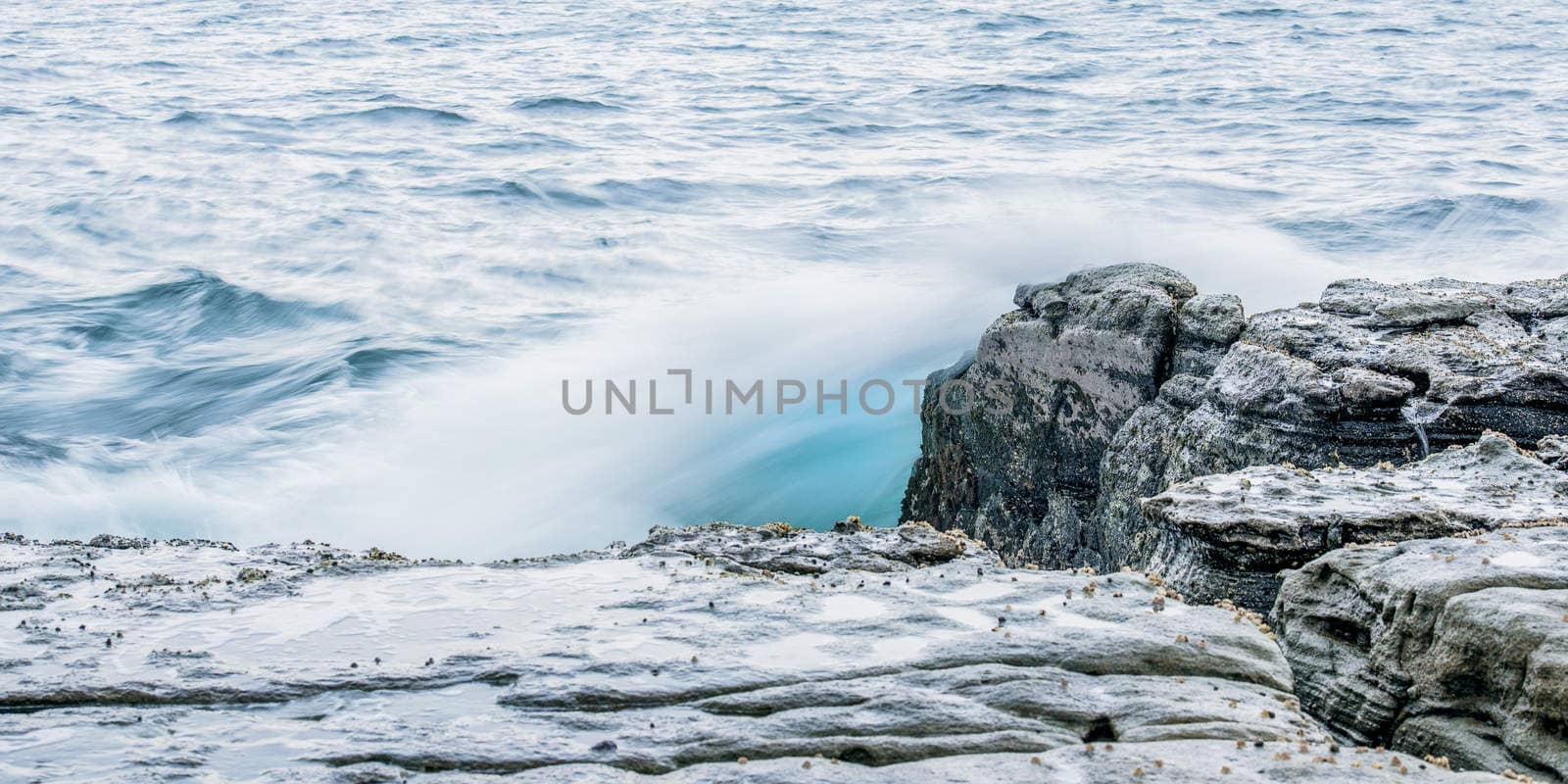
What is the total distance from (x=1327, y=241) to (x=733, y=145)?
12.2m

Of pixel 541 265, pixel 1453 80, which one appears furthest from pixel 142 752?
pixel 1453 80

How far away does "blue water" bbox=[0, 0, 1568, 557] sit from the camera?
15594 millimetres

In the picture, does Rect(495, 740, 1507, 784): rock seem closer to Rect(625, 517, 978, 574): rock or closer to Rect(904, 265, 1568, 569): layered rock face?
Rect(625, 517, 978, 574): rock

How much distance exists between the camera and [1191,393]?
28.2ft

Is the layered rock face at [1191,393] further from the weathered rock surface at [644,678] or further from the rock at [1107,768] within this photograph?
the rock at [1107,768]

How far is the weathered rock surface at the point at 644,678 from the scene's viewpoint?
430 centimetres

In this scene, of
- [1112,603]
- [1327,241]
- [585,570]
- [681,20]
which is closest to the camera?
[1112,603]

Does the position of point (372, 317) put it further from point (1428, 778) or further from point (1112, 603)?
point (1428, 778)

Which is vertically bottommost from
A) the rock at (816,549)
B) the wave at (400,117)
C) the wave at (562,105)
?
the rock at (816,549)

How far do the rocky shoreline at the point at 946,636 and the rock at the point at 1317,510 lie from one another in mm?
23

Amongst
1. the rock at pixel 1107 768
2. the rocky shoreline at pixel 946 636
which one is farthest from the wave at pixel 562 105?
the rock at pixel 1107 768

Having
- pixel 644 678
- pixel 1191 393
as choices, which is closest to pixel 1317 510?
pixel 1191 393

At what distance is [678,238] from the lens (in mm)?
21875
